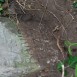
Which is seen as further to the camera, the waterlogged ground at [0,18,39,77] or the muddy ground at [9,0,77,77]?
the muddy ground at [9,0,77,77]

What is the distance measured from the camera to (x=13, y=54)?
252 centimetres

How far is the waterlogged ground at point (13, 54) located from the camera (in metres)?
2.45

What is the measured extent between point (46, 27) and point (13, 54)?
17.8 inches

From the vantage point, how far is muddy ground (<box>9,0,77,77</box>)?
2582 millimetres

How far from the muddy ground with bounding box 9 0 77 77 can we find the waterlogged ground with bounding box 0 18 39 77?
0.18 ft

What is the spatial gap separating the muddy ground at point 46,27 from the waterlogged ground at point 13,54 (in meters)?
0.06

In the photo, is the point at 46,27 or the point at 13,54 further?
the point at 46,27

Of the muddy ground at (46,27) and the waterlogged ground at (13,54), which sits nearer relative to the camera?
the waterlogged ground at (13,54)

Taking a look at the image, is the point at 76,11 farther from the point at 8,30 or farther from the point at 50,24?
the point at 8,30

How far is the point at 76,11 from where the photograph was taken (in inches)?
115

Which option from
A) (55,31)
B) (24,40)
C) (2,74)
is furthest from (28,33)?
(2,74)

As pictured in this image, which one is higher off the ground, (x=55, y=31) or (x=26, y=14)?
(x=26, y=14)

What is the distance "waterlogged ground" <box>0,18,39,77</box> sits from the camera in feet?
8.04

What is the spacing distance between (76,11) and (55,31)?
335 mm
